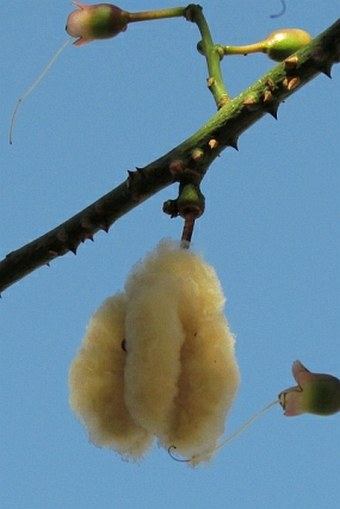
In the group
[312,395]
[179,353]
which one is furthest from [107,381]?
[312,395]

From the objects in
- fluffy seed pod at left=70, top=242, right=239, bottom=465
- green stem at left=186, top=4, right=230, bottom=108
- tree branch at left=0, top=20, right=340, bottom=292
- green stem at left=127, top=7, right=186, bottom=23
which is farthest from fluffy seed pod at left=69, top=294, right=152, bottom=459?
green stem at left=127, top=7, right=186, bottom=23

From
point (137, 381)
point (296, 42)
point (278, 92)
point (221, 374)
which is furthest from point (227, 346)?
point (296, 42)

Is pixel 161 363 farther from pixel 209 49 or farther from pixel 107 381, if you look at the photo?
pixel 209 49

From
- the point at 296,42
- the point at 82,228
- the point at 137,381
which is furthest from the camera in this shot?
the point at 296,42

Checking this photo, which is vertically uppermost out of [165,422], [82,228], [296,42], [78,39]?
[78,39]

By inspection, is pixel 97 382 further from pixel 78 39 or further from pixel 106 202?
pixel 78 39

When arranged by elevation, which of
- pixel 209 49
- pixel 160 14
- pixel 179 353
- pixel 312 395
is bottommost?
pixel 312 395

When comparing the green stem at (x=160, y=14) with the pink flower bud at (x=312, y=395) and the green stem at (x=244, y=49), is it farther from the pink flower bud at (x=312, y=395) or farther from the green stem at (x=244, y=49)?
the pink flower bud at (x=312, y=395)
